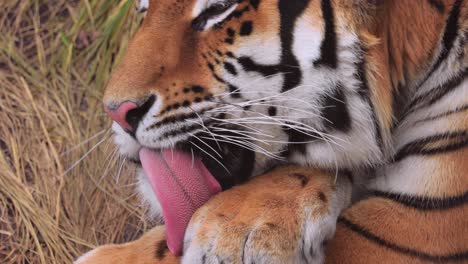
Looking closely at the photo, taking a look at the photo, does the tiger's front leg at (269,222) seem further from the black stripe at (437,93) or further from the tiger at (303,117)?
the black stripe at (437,93)

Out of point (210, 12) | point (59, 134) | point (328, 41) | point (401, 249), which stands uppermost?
point (210, 12)

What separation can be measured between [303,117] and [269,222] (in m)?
0.20

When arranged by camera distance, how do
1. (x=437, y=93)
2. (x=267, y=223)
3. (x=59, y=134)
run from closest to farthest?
1. (x=267, y=223)
2. (x=437, y=93)
3. (x=59, y=134)

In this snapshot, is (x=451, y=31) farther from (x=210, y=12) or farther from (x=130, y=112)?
(x=130, y=112)

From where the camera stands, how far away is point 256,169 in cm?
155

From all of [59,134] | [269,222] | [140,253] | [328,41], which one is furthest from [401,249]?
[59,134]

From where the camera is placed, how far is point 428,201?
1.45m

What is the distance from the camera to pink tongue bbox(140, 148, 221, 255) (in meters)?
1.46

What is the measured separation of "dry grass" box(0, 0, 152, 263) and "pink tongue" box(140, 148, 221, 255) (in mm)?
367

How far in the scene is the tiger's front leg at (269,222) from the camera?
1.36 metres

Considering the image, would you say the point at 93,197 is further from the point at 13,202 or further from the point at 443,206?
the point at 443,206

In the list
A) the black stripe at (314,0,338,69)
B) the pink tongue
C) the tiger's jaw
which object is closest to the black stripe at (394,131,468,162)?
the tiger's jaw

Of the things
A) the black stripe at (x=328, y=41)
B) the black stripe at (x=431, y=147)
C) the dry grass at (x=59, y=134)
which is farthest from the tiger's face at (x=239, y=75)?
the dry grass at (x=59, y=134)

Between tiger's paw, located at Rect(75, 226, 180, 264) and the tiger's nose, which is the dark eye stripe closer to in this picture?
the tiger's nose
